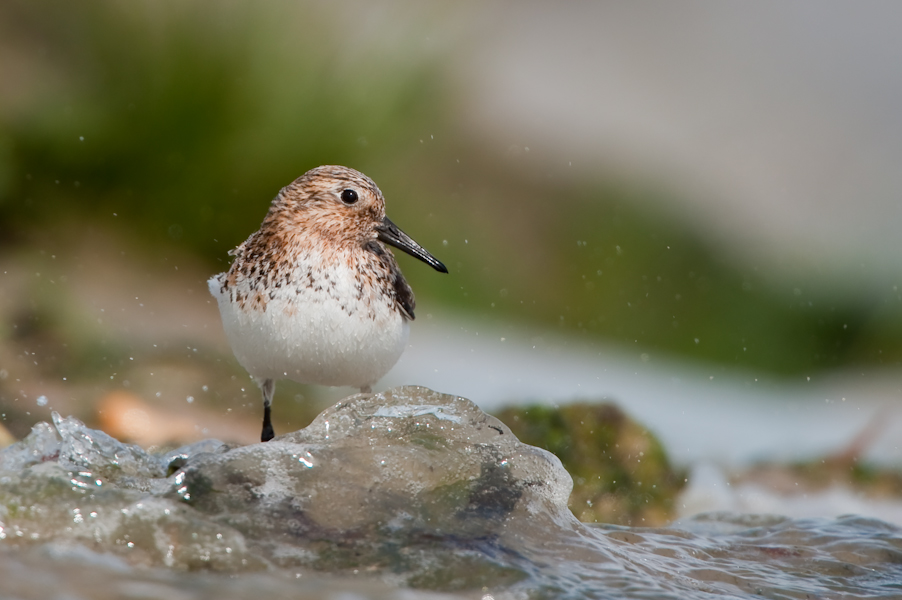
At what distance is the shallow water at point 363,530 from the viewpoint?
2785 mm

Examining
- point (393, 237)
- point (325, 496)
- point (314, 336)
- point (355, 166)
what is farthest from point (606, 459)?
point (355, 166)

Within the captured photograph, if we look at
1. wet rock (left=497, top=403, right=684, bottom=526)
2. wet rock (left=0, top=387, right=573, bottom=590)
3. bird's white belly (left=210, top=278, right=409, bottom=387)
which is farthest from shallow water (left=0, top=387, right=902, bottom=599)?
wet rock (left=497, top=403, right=684, bottom=526)

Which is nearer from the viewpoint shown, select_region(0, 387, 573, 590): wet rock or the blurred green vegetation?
select_region(0, 387, 573, 590): wet rock

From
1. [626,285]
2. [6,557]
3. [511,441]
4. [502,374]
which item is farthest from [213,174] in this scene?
[6,557]

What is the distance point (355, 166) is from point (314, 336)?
4.93 m

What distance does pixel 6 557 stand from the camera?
2729mm

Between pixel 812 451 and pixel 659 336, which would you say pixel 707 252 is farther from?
pixel 812 451

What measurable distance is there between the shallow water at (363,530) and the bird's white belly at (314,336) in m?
0.33

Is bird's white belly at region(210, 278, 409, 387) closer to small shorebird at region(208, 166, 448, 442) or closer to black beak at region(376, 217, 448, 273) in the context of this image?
small shorebird at region(208, 166, 448, 442)

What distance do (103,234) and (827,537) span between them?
613cm

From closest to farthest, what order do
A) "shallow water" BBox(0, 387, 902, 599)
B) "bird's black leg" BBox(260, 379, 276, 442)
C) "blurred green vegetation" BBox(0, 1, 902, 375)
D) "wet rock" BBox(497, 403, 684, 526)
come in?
"shallow water" BBox(0, 387, 902, 599)
"bird's black leg" BBox(260, 379, 276, 442)
"wet rock" BBox(497, 403, 684, 526)
"blurred green vegetation" BBox(0, 1, 902, 375)

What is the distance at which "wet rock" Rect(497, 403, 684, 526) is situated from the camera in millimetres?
5363

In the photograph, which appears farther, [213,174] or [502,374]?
[502,374]

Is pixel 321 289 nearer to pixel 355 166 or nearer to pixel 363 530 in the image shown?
pixel 363 530
